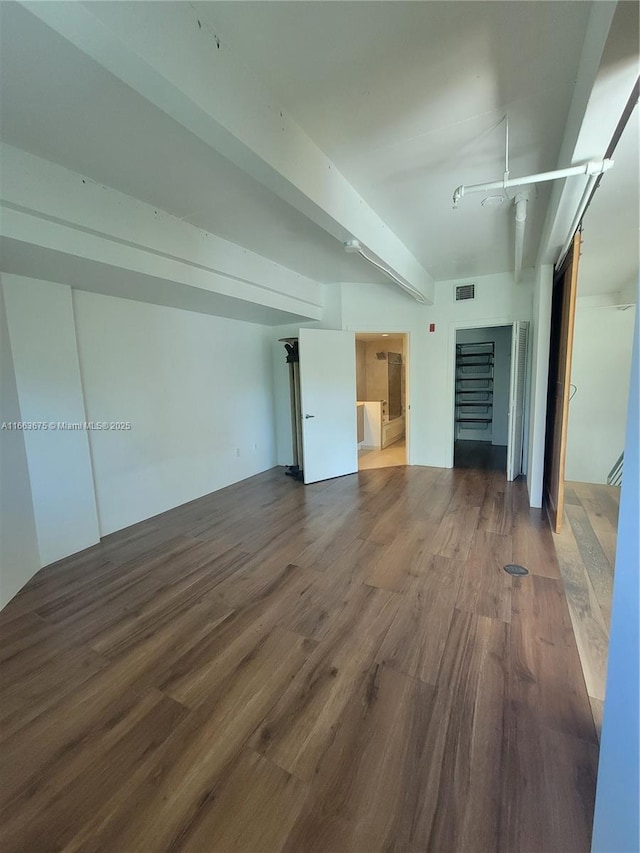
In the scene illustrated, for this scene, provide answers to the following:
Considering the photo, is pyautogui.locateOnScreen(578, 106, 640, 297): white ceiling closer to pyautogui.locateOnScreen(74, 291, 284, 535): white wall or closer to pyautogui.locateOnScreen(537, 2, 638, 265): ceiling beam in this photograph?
pyautogui.locateOnScreen(537, 2, 638, 265): ceiling beam

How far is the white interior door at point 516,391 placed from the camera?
14.8 feet

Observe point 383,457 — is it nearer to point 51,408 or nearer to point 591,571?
point 591,571

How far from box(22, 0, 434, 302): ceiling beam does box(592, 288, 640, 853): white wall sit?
1.72 meters

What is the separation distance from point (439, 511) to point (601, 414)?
116 inches

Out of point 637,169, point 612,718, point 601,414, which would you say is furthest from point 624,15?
point 601,414

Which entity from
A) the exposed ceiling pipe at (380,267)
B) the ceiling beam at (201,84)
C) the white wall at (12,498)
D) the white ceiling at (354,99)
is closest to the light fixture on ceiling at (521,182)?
the white ceiling at (354,99)

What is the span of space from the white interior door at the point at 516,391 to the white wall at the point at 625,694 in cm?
391

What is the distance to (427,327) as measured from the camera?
5.25 m

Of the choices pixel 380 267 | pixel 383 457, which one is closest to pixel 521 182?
pixel 380 267

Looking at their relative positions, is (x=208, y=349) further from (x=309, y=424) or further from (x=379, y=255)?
(x=379, y=255)

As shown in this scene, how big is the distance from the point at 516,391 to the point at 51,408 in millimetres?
5098

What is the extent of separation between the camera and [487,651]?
1.85m

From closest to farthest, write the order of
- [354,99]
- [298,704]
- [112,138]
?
[298,704]
[354,99]
[112,138]

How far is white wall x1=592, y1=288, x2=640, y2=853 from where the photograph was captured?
0.80 metres
